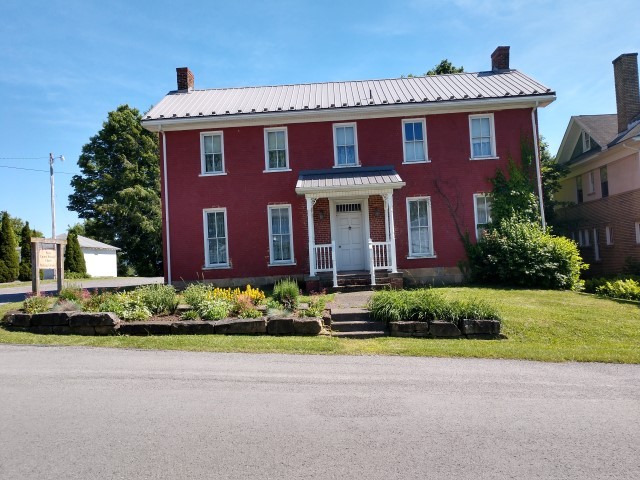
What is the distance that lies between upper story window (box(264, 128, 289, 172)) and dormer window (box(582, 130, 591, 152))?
15.4 metres

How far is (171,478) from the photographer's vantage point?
3758mm

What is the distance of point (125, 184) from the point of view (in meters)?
39.7

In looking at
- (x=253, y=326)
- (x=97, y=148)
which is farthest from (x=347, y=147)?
(x=97, y=148)

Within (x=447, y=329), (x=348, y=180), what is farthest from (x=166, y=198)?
(x=447, y=329)

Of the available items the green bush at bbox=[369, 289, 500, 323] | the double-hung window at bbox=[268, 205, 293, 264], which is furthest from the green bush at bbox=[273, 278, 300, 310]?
the double-hung window at bbox=[268, 205, 293, 264]

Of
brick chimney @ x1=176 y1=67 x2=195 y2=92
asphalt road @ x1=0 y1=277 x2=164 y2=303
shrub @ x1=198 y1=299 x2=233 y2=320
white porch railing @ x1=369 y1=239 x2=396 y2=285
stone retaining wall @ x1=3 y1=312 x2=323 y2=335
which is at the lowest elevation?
stone retaining wall @ x1=3 y1=312 x2=323 y2=335

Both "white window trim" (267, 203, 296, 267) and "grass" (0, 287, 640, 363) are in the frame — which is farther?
"white window trim" (267, 203, 296, 267)

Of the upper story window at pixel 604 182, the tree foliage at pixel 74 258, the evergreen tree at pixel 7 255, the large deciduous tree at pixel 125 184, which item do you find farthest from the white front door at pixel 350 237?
the large deciduous tree at pixel 125 184

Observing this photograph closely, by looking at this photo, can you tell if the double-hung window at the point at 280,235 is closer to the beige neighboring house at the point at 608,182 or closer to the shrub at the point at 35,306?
the shrub at the point at 35,306

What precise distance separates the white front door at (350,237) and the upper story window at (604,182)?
1215 cm

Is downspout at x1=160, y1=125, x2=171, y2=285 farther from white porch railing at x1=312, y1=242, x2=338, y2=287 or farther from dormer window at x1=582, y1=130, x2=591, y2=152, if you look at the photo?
dormer window at x1=582, y1=130, x2=591, y2=152

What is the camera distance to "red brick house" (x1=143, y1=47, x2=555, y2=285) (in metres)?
17.3

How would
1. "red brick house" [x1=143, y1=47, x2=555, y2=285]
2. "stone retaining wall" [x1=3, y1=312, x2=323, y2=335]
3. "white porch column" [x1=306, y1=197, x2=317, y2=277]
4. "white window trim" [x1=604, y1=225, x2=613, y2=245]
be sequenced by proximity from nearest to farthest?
1. "stone retaining wall" [x1=3, y1=312, x2=323, y2=335]
2. "white porch column" [x1=306, y1=197, x2=317, y2=277]
3. "red brick house" [x1=143, y1=47, x2=555, y2=285]
4. "white window trim" [x1=604, y1=225, x2=613, y2=245]

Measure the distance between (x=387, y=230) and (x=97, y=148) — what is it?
33.7 m
